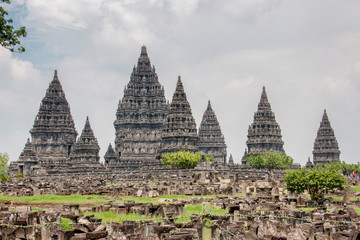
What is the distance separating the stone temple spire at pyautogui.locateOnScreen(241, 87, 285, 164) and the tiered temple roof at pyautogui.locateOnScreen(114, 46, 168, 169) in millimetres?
18233

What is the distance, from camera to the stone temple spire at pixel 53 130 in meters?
112

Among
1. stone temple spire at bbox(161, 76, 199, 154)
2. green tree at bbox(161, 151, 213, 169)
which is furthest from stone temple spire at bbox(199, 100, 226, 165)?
green tree at bbox(161, 151, 213, 169)

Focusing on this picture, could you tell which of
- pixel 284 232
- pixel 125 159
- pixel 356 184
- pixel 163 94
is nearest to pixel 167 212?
pixel 284 232

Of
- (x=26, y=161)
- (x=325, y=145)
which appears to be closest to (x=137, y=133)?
(x=26, y=161)

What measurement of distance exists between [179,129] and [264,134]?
2210cm

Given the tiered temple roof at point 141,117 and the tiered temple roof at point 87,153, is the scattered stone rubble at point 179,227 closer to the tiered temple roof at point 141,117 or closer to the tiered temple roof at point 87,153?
the tiered temple roof at point 87,153

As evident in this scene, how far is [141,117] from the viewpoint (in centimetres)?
11075

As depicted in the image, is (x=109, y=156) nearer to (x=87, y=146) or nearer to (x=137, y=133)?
(x=137, y=133)

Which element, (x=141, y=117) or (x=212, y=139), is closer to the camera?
(x=141, y=117)

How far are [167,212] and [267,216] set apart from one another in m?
4.94

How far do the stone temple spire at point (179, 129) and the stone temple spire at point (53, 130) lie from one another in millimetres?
27841

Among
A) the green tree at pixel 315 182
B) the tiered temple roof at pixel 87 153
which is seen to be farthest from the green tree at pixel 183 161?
the green tree at pixel 315 182

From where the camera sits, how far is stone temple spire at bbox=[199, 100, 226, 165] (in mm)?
118125

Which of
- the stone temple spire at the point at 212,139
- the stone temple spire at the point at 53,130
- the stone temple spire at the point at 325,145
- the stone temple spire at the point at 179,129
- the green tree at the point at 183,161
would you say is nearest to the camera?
the green tree at the point at 183,161
